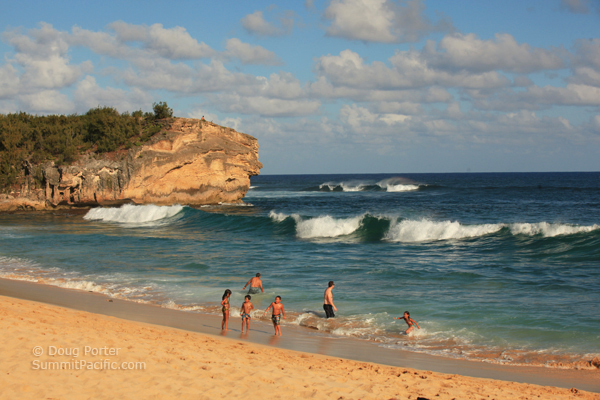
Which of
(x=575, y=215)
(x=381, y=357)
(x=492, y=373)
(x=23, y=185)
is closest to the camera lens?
(x=492, y=373)

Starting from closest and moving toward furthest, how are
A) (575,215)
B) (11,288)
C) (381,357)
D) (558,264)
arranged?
(381,357), (11,288), (558,264), (575,215)

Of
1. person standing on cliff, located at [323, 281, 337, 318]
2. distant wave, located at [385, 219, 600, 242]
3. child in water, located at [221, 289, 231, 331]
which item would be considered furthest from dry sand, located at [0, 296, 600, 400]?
distant wave, located at [385, 219, 600, 242]

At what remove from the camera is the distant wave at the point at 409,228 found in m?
20.0

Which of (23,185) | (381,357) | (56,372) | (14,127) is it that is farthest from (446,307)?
(14,127)

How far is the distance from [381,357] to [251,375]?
279 cm

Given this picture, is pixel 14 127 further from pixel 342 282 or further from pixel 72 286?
pixel 342 282

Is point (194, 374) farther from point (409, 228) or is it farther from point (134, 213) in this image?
point (134, 213)

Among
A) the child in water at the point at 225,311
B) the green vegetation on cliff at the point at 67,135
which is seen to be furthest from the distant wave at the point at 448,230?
the green vegetation on cliff at the point at 67,135

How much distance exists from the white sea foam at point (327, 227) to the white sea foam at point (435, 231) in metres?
2.27

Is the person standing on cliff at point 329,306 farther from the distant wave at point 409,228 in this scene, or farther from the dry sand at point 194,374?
the distant wave at point 409,228

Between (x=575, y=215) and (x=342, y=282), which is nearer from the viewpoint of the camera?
(x=342, y=282)

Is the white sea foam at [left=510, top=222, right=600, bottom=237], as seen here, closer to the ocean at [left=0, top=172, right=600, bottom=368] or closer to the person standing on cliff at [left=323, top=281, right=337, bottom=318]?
the ocean at [left=0, top=172, right=600, bottom=368]

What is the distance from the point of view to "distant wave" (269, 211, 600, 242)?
19953mm

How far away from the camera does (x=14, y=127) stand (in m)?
36.1
